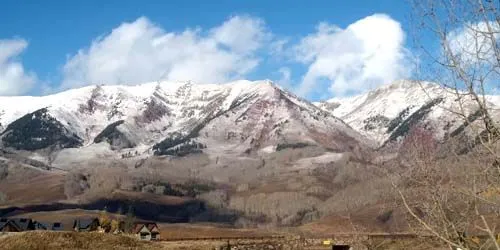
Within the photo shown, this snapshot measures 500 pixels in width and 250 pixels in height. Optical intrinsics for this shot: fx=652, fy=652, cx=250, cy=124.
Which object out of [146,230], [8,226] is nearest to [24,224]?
[8,226]

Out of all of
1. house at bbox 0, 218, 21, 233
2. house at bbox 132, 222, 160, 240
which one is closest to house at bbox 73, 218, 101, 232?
house at bbox 132, 222, 160, 240

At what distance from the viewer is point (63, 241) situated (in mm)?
79250

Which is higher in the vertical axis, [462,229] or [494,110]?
[494,110]

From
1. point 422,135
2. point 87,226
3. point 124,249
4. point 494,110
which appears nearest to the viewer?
point 494,110

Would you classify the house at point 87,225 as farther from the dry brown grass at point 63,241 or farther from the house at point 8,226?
the dry brown grass at point 63,241

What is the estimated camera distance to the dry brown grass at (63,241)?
251 feet

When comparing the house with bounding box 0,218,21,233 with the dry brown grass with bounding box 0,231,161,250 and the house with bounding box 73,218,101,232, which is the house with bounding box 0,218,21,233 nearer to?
the house with bounding box 73,218,101,232

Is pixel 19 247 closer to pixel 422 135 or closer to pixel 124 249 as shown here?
pixel 124 249

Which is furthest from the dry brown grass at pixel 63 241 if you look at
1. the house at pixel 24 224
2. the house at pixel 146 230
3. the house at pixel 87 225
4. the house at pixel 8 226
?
the house at pixel 87 225

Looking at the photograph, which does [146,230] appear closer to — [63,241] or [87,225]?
[87,225]

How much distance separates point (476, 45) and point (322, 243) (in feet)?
392

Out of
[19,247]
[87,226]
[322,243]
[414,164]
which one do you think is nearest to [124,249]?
[19,247]

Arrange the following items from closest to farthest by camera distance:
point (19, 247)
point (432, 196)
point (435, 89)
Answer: point (435, 89)
point (432, 196)
point (19, 247)

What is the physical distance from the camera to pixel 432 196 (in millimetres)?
16922
